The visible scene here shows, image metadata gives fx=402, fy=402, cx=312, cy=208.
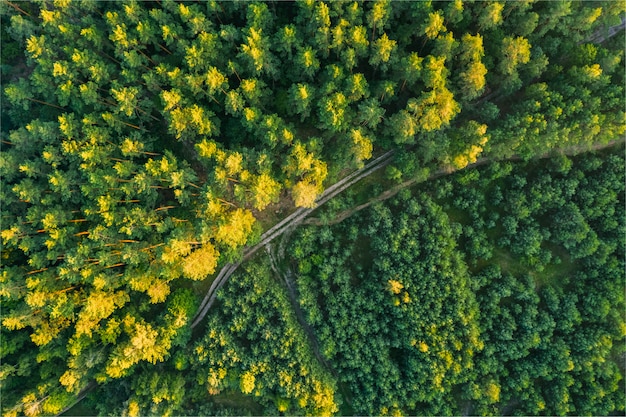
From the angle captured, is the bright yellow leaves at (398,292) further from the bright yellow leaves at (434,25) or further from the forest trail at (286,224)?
the bright yellow leaves at (434,25)

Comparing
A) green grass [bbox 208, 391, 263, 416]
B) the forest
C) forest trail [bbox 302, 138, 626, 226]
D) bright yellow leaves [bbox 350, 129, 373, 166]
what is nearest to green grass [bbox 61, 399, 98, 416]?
the forest

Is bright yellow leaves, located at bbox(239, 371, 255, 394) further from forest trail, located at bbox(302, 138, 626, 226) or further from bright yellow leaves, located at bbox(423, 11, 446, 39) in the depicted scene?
bright yellow leaves, located at bbox(423, 11, 446, 39)

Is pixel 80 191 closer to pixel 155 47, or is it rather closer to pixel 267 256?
pixel 155 47

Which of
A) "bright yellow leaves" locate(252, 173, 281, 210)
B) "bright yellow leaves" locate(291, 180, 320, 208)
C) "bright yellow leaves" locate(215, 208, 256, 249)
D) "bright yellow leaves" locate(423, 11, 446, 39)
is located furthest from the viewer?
"bright yellow leaves" locate(291, 180, 320, 208)

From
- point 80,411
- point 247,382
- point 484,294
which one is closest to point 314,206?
point 247,382

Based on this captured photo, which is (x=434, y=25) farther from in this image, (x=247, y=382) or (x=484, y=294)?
(x=247, y=382)

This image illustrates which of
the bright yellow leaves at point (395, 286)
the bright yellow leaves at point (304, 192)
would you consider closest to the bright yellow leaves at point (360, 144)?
the bright yellow leaves at point (304, 192)
